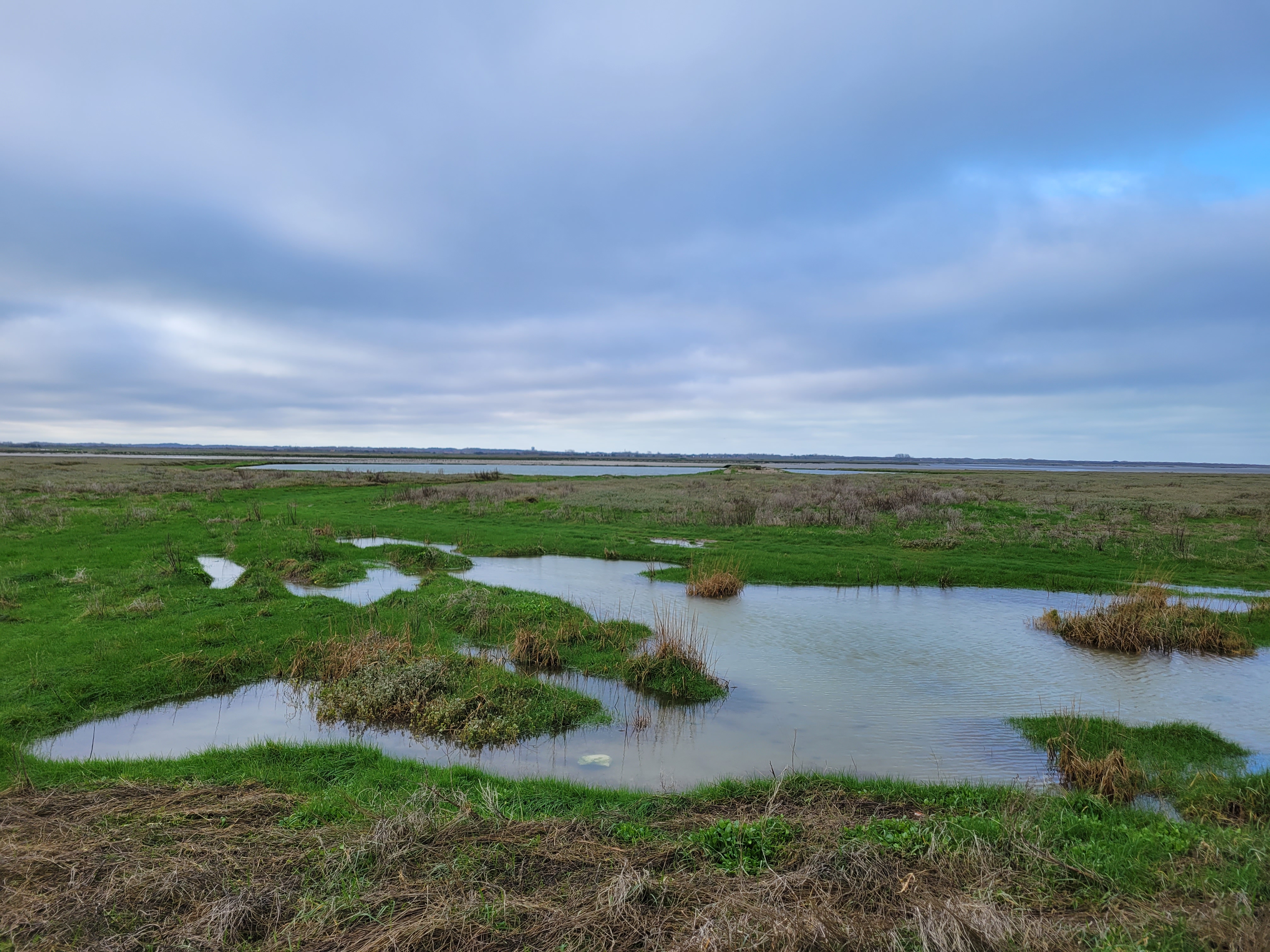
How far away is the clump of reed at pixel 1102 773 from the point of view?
859 centimetres

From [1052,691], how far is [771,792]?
8.60m

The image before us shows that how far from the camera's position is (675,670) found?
44.4 feet

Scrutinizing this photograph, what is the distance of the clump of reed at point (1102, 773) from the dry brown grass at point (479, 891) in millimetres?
3618

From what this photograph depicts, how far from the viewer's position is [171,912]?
17.3 ft

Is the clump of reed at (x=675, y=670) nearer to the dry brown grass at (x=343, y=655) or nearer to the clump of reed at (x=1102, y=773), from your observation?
the dry brown grass at (x=343, y=655)

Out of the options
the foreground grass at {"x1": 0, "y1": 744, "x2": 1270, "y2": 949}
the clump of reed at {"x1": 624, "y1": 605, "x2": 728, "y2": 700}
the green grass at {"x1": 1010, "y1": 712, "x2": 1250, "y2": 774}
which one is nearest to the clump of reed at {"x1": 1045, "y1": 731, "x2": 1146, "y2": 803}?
the green grass at {"x1": 1010, "y1": 712, "x2": 1250, "y2": 774}

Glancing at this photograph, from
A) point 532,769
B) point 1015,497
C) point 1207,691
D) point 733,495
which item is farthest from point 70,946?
point 1015,497

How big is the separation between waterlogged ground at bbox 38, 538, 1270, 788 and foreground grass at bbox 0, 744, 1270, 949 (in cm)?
175

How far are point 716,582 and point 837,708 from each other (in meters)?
8.60

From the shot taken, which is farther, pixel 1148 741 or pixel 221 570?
pixel 221 570

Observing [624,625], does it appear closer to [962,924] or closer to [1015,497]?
[962,924]

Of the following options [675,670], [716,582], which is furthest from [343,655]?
[716,582]

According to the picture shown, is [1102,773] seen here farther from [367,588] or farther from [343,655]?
[367,588]

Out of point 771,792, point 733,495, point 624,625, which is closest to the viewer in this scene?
point 771,792
